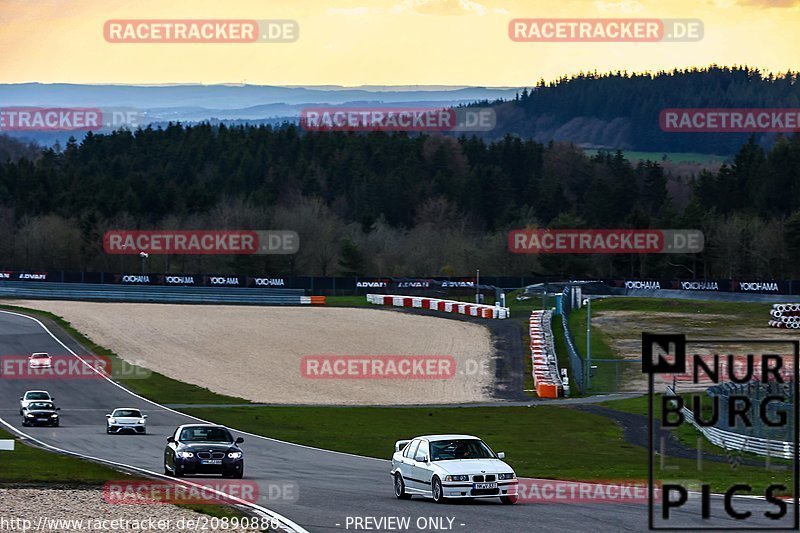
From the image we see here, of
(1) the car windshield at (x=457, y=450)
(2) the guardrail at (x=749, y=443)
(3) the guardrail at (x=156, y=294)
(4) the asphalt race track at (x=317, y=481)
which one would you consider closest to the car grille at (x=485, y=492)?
(4) the asphalt race track at (x=317, y=481)

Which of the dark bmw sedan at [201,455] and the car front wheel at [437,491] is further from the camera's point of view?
the dark bmw sedan at [201,455]

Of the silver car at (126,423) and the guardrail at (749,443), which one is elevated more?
the guardrail at (749,443)

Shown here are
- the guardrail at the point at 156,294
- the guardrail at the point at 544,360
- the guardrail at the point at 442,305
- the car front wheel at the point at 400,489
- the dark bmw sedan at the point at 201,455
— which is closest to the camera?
the car front wheel at the point at 400,489

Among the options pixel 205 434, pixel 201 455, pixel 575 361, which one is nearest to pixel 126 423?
pixel 205 434

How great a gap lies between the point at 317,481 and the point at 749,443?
14.2 meters

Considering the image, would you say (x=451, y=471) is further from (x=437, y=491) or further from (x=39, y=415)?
(x=39, y=415)

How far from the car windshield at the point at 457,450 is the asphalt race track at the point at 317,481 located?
920 millimetres

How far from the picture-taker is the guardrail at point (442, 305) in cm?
8812

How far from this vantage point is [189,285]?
385 feet

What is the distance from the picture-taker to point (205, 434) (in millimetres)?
28984

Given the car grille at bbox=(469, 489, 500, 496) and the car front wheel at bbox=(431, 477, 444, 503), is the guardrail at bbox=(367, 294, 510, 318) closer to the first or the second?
the car front wheel at bbox=(431, 477, 444, 503)

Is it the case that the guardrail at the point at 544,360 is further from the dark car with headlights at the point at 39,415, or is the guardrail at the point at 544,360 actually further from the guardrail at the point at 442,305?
the dark car with headlights at the point at 39,415

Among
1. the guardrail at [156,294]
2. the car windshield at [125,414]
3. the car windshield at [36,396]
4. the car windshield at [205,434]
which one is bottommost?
the car windshield at [125,414]

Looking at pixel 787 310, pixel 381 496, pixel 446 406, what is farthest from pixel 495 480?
pixel 787 310
